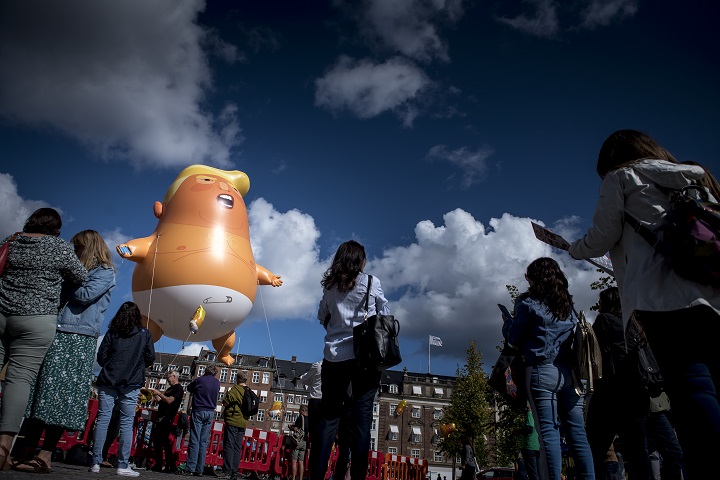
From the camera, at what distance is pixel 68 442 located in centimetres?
764

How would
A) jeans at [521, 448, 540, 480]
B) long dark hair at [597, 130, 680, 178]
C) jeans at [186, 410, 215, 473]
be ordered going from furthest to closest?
1. jeans at [186, 410, 215, 473]
2. jeans at [521, 448, 540, 480]
3. long dark hair at [597, 130, 680, 178]

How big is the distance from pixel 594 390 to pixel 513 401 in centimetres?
71

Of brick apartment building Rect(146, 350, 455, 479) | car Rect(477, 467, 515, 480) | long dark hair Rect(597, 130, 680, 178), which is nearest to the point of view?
long dark hair Rect(597, 130, 680, 178)

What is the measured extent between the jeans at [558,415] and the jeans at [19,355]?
3.91m

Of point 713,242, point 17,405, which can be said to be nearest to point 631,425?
point 713,242

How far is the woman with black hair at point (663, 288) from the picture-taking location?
5.90 feet

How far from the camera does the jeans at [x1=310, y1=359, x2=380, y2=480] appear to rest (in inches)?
134

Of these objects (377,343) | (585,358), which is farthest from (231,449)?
(585,358)

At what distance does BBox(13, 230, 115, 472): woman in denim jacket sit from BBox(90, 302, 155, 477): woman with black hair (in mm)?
988

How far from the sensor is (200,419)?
7.52 meters

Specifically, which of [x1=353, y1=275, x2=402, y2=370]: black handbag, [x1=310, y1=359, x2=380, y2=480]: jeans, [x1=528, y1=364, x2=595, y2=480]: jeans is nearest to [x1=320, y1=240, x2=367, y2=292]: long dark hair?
[x1=353, y1=275, x2=402, y2=370]: black handbag

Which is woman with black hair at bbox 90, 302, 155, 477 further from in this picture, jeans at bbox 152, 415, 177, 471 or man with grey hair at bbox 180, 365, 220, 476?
jeans at bbox 152, 415, 177, 471

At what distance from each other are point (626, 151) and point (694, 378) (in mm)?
1156

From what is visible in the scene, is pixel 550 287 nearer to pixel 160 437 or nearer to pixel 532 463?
pixel 532 463
